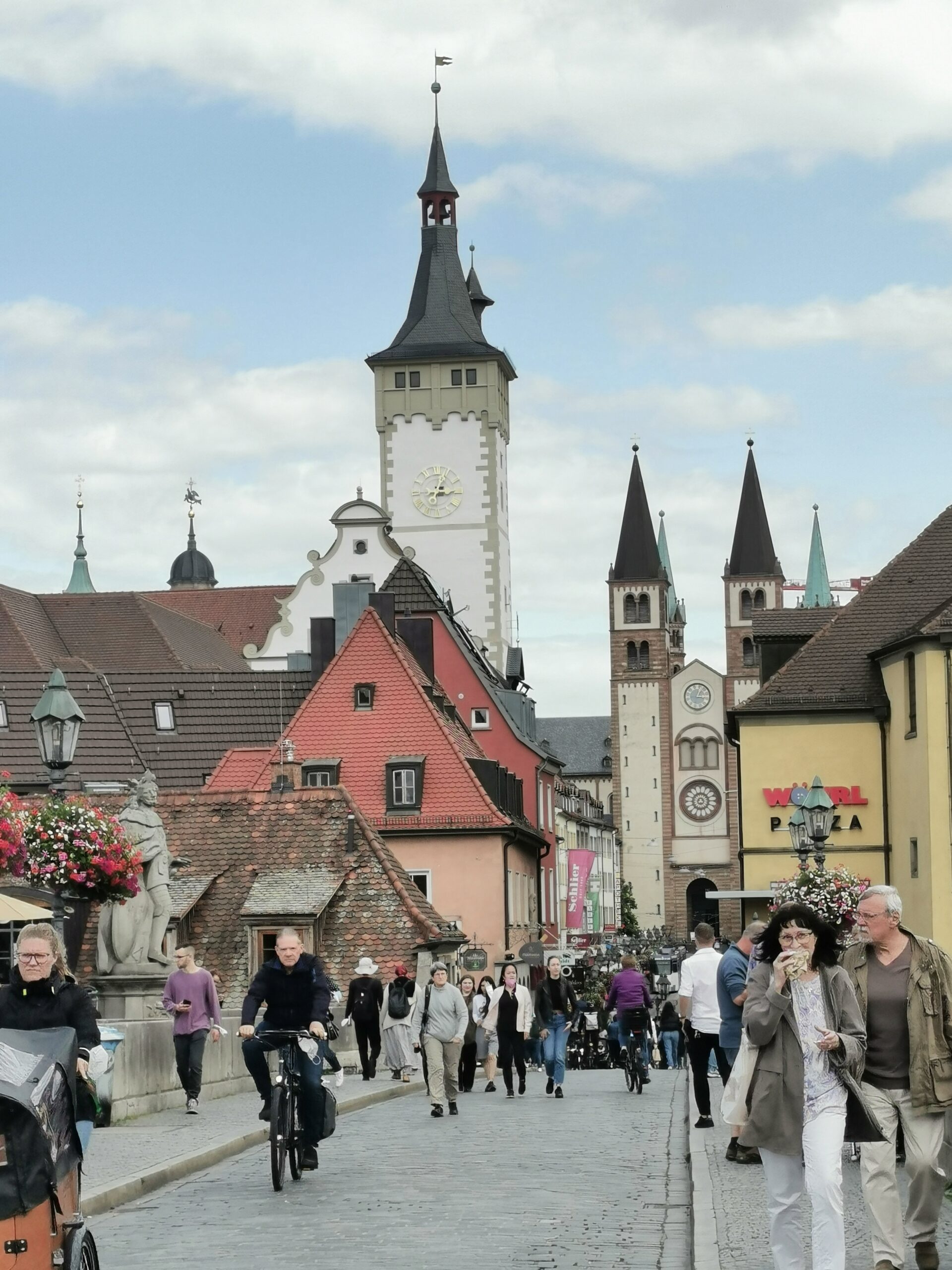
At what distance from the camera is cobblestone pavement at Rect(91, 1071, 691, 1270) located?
36.8 feet

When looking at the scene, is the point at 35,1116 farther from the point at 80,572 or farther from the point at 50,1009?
the point at 80,572

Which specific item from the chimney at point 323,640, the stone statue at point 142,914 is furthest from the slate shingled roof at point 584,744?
the stone statue at point 142,914

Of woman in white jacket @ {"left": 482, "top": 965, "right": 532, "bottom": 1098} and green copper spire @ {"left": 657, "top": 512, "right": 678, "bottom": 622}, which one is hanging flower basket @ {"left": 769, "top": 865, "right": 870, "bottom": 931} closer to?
woman in white jacket @ {"left": 482, "top": 965, "right": 532, "bottom": 1098}

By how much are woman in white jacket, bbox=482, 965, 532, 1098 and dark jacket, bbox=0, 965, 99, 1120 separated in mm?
17076

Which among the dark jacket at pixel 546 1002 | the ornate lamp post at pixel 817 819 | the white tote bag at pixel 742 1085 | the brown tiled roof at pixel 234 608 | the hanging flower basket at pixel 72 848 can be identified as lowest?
the dark jacket at pixel 546 1002

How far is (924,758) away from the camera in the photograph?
42.5 m

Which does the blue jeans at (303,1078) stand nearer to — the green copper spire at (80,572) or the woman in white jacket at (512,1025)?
the woman in white jacket at (512,1025)

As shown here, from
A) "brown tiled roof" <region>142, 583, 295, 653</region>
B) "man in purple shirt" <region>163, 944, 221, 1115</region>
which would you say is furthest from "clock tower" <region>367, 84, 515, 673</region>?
"man in purple shirt" <region>163, 944, 221, 1115</region>

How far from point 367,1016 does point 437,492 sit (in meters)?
76.5

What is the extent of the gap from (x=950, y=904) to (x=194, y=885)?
14347mm

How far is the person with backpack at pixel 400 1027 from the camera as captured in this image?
30.0m

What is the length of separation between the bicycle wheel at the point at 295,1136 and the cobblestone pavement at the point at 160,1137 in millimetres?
1007

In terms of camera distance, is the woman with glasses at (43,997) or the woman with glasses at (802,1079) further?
the woman with glasses at (43,997)

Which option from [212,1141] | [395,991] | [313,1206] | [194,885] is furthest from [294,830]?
[313,1206]
